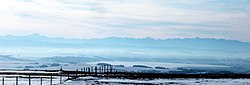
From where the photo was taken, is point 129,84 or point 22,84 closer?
point 129,84

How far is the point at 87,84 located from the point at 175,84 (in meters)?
10.1

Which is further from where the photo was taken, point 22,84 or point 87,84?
point 22,84

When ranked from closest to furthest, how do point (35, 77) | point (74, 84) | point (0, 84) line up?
point (74, 84), point (0, 84), point (35, 77)

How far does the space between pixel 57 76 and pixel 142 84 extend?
3008cm

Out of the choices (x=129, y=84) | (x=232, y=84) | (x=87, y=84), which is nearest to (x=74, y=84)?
(x=87, y=84)

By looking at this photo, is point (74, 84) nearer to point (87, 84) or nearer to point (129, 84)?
point (87, 84)

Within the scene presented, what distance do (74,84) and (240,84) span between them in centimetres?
1827

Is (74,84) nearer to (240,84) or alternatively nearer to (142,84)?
(142,84)

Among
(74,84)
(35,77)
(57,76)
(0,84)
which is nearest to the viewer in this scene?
(74,84)

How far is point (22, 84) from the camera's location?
211 ft

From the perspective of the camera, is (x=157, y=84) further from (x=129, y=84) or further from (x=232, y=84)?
(x=232, y=84)

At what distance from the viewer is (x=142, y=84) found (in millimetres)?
59344

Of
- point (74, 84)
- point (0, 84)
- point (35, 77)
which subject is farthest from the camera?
point (35, 77)

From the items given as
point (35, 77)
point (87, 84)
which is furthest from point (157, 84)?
point (35, 77)
